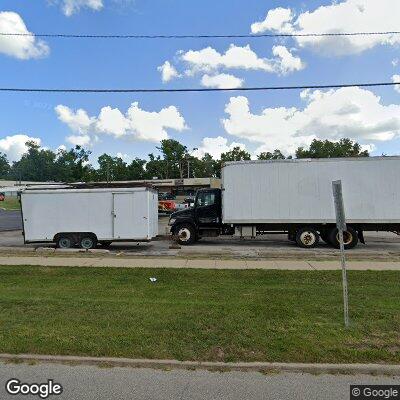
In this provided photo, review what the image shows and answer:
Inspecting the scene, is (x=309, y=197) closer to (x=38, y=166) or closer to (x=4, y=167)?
(x=38, y=166)

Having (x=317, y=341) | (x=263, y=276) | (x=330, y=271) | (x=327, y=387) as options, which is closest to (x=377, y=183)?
(x=330, y=271)

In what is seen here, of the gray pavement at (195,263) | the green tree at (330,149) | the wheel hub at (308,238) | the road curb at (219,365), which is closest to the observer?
the road curb at (219,365)

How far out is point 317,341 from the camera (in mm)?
5176

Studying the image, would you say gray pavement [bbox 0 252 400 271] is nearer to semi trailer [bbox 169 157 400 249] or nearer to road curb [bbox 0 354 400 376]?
semi trailer [bbox 169 157 400 249]

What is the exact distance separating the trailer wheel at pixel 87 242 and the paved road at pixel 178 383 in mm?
10661

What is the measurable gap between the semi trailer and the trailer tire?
6.11 metres

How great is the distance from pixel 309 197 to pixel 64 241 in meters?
9.71

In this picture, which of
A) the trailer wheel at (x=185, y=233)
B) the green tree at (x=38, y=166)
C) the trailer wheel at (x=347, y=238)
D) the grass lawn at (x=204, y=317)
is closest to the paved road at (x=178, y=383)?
the grass lawn at (x=204, y=317)

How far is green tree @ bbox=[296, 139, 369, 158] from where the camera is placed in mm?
103744

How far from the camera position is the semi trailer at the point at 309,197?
15234 mm

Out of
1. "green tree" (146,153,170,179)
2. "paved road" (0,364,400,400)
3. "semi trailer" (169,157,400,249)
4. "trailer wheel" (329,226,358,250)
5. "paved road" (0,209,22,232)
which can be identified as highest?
"green tree" (146,153,170,179)

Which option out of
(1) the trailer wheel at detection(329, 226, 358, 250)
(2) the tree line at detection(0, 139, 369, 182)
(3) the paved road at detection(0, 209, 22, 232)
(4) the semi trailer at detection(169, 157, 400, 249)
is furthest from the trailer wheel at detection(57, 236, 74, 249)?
(2) the tree line at detection(0, 139, 369, 182)

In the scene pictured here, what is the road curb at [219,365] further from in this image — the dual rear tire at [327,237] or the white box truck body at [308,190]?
the dual rear tire at [327,237]

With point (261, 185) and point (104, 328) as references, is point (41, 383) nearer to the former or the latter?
point (104, 328)
